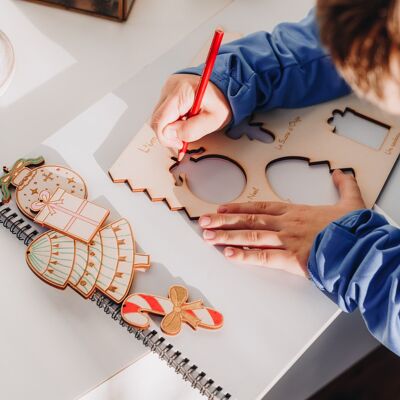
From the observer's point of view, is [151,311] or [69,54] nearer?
[151,311]

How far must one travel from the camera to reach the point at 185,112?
0.77m

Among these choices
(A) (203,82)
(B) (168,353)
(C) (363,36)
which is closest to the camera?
(C) (363,36)

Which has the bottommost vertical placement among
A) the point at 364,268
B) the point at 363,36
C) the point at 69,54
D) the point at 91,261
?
the point at 364,268

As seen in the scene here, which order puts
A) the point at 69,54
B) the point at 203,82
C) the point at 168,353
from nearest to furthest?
the point at 168,353, the point at 203,82, the point at 69,54

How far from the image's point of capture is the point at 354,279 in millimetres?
632

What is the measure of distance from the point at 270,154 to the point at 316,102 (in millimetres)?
116

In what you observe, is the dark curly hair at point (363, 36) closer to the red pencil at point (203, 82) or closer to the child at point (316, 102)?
the child at point (316, 102)

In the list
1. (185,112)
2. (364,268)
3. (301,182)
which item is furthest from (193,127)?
(364,268)

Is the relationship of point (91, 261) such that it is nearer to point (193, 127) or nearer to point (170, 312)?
point (170, 312)

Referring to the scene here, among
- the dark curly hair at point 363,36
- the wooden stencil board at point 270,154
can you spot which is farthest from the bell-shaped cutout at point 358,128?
the dark curly hair at point 363,36

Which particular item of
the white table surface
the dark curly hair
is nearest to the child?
the dark curly hair

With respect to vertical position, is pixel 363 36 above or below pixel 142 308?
above

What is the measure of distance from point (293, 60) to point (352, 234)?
0.90 feet

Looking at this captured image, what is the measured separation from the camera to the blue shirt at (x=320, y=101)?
633 mm
